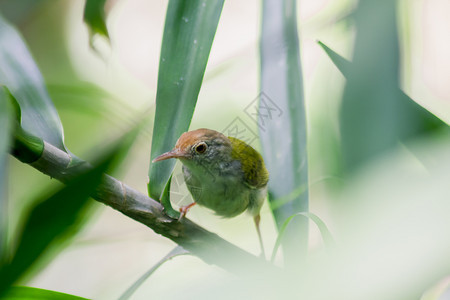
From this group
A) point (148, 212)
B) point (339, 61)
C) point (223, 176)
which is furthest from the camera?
point (223, 176)

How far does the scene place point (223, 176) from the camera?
1.57 metres

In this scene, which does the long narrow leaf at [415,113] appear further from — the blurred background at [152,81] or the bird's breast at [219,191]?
the bird's breast at [219,191]

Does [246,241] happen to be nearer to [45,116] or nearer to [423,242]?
[45,116]

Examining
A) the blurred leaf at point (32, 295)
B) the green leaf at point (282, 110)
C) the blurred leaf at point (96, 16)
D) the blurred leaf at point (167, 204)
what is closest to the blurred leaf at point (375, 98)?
the green leaf at point (282, 110)

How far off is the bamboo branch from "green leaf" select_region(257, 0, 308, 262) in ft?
0.69

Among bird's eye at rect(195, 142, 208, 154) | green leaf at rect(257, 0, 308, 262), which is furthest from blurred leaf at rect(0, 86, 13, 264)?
bird's eye at rect(195, 142, 208, 154)

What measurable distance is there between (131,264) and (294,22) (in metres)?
2.21

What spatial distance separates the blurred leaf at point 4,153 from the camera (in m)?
0.33

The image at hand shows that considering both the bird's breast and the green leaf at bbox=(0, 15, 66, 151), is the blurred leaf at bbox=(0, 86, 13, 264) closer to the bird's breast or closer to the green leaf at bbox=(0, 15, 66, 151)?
the green leaf at bbox=(0, 15, 66, 151)

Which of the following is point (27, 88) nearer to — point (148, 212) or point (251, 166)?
point (148, 212)

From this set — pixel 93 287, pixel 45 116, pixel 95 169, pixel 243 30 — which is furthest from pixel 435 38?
pixel 95 169

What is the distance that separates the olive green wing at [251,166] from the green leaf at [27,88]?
863 millimetres

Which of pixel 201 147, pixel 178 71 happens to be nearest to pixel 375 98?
pixel 178 71

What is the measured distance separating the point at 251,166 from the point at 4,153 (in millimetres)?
1226
